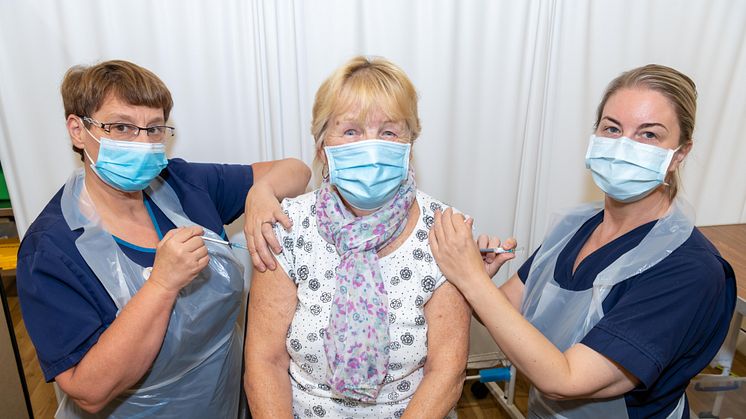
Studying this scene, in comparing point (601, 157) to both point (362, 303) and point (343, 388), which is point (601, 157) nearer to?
point (362, 303)

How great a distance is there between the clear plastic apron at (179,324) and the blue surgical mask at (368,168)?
480 millimetres

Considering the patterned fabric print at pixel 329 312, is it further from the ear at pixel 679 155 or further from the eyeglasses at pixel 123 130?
the ear at pixel 679 155

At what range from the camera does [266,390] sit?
123cm

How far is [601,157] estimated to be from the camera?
4.19 feet

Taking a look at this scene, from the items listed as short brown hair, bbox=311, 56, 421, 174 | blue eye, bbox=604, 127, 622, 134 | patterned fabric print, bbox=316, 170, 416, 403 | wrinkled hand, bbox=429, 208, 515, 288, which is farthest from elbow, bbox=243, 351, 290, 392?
blue eye, bbox=604, 127, 622, 134

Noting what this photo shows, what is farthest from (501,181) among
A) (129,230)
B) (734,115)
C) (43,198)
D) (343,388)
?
(43,198)

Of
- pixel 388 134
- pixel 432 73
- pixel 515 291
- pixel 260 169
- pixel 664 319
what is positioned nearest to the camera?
pixel 664 319

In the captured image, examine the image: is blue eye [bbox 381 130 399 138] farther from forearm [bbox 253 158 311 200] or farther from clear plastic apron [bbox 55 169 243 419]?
clear plastic apron [bbox 55 169 243 419]

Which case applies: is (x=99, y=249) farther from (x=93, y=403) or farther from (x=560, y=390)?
(x=560, y=390)

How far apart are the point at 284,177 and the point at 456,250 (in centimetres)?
65

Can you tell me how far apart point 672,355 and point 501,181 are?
1127mm

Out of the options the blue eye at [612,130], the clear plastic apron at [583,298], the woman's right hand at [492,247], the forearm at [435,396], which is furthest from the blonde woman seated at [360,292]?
the blue eye at [612,130]

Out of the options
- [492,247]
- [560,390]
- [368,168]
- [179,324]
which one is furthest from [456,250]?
[179,324]

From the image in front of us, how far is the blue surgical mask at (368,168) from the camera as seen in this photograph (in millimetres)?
1156
